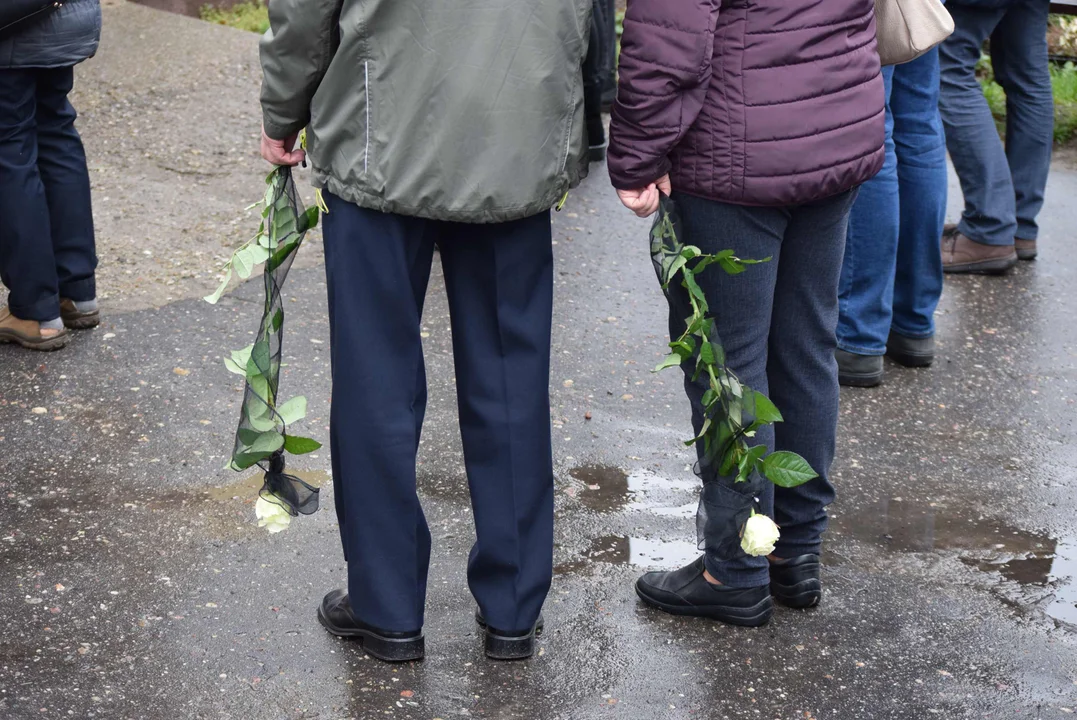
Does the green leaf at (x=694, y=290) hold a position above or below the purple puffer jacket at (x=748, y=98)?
below

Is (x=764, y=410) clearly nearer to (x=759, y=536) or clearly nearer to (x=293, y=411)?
(x=759, y=536)

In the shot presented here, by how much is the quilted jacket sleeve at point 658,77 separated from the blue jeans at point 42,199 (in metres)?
2.37

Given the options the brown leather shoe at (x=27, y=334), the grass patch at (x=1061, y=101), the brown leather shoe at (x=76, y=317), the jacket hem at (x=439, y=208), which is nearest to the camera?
the jacket hem at (x=439, y=208)

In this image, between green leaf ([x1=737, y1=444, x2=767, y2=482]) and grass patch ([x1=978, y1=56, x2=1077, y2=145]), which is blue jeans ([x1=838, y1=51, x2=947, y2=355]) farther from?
grass patch ([x1=978, y1=56, x2=1077, y2=145])

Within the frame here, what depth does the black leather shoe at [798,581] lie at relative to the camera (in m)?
3.14

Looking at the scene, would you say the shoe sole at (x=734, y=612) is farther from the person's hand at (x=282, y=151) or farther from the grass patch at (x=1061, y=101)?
the grass patch at (x=1061, y=101)

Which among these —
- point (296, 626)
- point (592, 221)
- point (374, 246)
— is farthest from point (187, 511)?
point (592, 221)

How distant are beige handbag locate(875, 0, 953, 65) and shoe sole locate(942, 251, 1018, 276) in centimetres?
261

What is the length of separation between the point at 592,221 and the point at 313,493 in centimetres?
322

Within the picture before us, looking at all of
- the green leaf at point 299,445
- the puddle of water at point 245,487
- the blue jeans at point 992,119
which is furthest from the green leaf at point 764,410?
the blue jeans at point 992,119

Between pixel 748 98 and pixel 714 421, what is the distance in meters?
0.72

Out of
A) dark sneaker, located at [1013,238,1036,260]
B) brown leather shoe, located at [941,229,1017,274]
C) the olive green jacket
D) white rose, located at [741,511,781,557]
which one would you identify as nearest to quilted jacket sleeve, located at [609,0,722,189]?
the olive green jacket

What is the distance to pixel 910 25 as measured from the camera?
2.94 metres

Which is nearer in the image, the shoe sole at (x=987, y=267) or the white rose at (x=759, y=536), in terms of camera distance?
the white rose at (x=759, y=536)
